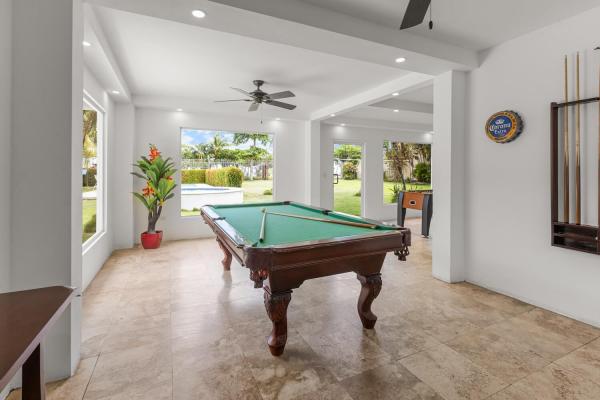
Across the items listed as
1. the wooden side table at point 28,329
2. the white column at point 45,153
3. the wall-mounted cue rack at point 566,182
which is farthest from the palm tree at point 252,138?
the wooden side table at point 28,329

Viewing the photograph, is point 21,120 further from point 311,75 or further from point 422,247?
point 422,247

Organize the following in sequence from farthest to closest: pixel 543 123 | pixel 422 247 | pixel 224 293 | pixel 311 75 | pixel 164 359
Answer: pixel 422 247 → pixel 311 75 → pixel 224 293 → pixel 543 123 → pixel 164 359

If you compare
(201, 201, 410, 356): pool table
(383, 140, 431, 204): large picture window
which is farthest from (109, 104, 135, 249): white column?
(383, 140, 431, 204): large picture window

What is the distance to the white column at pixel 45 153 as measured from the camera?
179 cm

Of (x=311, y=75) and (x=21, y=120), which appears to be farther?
(x=311, y=75)

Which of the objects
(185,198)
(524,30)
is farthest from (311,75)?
(185,198)

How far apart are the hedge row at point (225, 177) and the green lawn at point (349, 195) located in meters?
2.48

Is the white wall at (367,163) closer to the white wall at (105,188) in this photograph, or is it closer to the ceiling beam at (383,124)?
the ceiling beam at (383,124)

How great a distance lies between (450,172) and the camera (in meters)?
3.55

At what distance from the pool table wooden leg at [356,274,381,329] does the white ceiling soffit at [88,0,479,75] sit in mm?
2131

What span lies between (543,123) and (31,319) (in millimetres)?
3914

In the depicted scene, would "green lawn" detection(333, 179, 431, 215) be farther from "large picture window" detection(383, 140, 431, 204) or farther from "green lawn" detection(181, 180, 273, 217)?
"green lawn" detection(181, 180, 273, 217)

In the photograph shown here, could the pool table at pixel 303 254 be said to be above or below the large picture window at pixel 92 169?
below

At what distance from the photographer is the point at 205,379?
1891 millimetres
